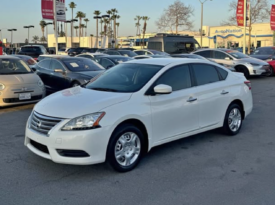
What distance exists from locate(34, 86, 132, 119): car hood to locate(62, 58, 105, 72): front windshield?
617 centimetres

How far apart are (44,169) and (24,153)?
873mm

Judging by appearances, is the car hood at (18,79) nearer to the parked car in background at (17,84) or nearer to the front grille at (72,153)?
the parked car in background at (17,84)

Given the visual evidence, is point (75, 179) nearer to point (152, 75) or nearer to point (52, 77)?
point (152, 75)

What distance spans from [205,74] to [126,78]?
1.54 metres

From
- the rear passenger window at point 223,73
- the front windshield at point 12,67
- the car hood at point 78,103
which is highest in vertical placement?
the front windshield at point 12,67

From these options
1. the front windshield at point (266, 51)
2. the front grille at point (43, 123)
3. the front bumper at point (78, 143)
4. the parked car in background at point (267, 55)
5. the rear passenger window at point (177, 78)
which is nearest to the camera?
the front bumper at point (78, 143)

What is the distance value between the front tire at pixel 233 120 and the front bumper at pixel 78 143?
288cm

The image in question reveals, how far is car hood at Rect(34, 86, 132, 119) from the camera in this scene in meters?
4.24

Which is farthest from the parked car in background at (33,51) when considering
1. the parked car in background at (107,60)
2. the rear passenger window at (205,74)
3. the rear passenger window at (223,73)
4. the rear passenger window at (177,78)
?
the rear passenger window at (177,78)

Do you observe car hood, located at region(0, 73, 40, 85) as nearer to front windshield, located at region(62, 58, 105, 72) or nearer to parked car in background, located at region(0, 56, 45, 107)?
parked car in background, located at region(0, 56, 45, 107)

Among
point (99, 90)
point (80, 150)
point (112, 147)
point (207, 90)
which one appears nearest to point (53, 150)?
point (80, 150)

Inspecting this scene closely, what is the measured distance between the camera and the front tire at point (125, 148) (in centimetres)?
430

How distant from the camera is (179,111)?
16.9 feet

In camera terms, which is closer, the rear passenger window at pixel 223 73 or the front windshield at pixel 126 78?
the front windshield at pixel 126 78
